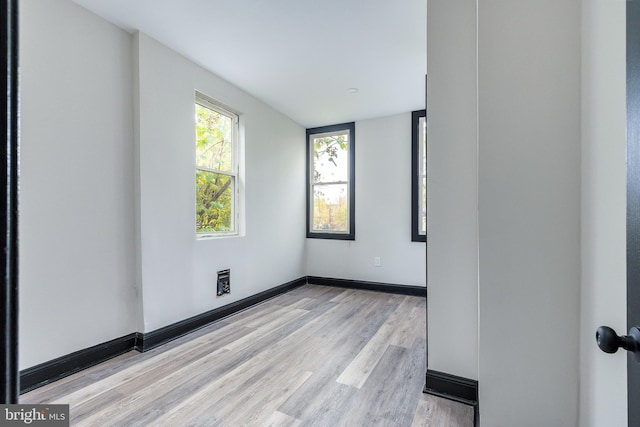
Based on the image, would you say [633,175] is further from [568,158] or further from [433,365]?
[433,365]

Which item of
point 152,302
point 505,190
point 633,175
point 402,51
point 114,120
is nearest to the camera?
point 633,175

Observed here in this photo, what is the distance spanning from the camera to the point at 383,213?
13.6 feet

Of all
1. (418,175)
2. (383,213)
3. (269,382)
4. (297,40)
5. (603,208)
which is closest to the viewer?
(603,208)

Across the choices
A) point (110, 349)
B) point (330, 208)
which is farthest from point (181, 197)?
point (330, 208)

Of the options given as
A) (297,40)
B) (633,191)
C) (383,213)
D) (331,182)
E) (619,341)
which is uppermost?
(297,40)

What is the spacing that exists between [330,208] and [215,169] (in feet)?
6.24

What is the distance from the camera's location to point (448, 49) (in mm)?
1726

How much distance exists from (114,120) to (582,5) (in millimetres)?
2669

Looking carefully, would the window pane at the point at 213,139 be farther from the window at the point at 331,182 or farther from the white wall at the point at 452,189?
the white wall at the point at 452,189

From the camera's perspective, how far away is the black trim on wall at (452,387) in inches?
66.1

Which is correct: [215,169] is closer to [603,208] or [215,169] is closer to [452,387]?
[452,387]

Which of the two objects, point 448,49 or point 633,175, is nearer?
point 633,175

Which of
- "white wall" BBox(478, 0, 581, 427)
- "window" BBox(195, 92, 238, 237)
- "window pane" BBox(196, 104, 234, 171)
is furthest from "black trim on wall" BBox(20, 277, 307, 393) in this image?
"white wall" BBox(478, 0, 581, 427)
